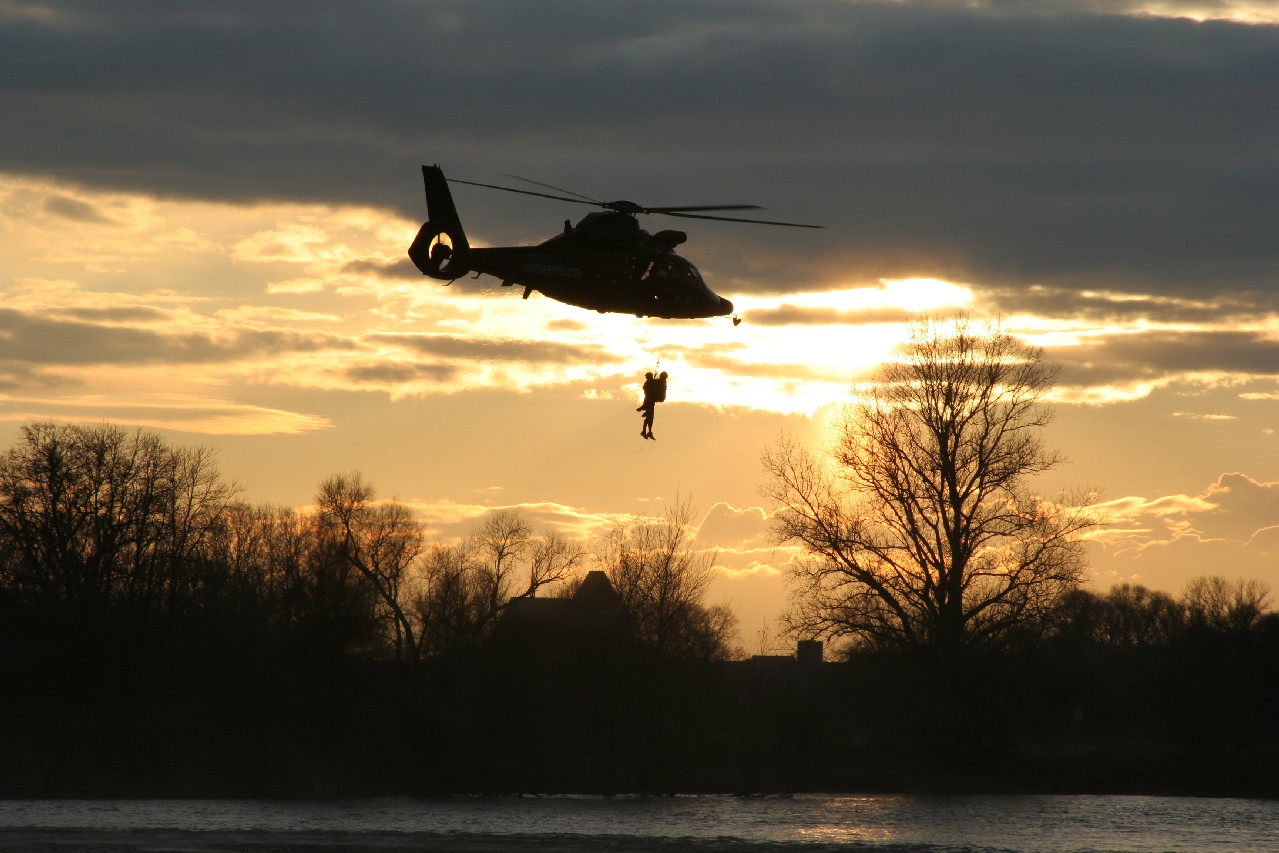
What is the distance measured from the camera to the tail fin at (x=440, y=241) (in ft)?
140

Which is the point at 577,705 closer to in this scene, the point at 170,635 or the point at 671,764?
the point at 671,764

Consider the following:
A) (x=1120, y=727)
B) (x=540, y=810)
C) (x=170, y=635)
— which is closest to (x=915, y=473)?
(x=540, y=810)

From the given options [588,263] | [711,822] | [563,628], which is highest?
[588,263]

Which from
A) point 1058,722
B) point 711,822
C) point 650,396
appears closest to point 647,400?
point 650,396

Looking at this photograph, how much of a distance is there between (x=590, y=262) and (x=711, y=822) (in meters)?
21.9

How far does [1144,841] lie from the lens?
50.7m

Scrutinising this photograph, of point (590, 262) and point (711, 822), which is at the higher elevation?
point (590, 262)

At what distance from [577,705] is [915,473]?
54.6 ft

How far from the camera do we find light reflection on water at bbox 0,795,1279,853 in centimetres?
4838

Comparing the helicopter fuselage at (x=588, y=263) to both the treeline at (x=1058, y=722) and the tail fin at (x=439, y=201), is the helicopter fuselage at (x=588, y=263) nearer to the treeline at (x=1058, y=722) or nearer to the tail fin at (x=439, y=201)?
the tail fin at (x=439, y=201)

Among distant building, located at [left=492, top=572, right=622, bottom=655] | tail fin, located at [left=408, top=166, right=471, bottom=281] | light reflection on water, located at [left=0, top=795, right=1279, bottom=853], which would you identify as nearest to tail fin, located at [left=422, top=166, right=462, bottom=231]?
tail fin, located at [left=408, top=166, right=471, bottom=281]

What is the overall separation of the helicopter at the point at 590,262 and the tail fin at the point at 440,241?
26 mm

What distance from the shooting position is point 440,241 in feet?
141

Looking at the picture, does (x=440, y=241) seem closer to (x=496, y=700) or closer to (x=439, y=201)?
(x=439, y=201)
